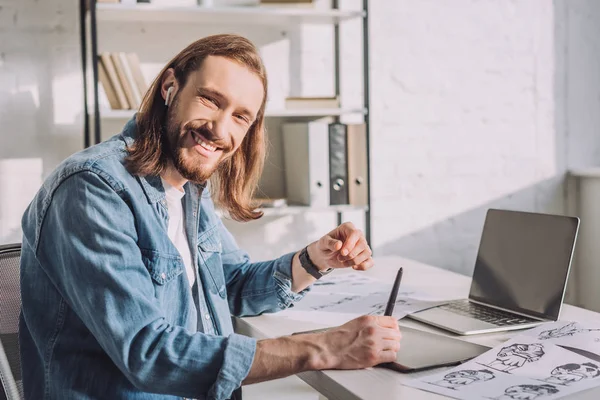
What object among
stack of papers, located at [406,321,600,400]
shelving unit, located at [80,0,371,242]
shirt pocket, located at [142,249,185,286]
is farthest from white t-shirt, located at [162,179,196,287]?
shelving unit, located at [80,0,371,242]

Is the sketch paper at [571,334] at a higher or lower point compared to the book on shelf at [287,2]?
lower

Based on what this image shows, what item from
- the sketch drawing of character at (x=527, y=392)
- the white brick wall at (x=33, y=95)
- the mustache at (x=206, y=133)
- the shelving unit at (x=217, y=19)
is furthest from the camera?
the white brick wall at (x=33, y=95)

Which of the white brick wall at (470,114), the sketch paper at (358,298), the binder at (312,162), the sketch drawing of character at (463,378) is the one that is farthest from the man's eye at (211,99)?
the white brick wall at (470,114)

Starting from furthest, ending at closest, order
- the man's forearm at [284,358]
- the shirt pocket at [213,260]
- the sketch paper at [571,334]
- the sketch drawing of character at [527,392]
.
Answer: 1. the shirt pocket at [213,260]
2. the sketch paper at [571,334]
3. the man's forearm at [284,358]
4. the sketch drawing of character at [527,392]

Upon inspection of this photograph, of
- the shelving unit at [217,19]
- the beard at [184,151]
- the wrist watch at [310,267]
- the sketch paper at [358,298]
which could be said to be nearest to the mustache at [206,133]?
the beard at [184,151]

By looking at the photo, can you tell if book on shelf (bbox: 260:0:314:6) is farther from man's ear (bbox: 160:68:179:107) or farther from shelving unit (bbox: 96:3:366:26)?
man's ear (bbox: 160:68:179:107)

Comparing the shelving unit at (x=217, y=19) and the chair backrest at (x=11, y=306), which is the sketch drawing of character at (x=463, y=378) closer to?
the chair backrest at (x=11, y=306)

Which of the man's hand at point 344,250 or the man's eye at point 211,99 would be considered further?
the man's hand at point 344,250

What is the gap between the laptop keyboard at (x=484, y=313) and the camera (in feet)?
4.62

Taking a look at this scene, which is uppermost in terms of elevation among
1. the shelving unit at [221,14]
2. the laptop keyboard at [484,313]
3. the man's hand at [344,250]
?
the shelving unit at [221,14]

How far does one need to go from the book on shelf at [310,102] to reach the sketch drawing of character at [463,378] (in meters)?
1.57

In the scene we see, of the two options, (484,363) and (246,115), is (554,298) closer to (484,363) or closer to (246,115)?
(484,363)

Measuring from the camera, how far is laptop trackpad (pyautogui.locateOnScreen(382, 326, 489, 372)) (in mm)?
1150

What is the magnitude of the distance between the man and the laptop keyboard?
8.6 inches
